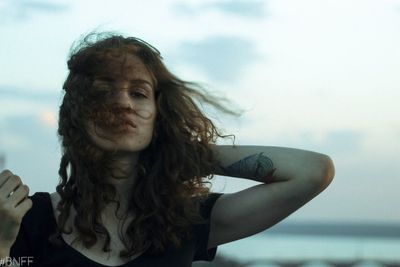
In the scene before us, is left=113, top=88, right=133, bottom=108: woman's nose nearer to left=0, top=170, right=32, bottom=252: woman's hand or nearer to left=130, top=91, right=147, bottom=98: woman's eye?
left=130, top=91, right=147, bottom=98: woman's eye

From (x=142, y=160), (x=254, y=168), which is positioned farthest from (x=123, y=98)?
(x=254, y=168)

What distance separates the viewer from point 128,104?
3518 mm

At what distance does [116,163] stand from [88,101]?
0.82ft

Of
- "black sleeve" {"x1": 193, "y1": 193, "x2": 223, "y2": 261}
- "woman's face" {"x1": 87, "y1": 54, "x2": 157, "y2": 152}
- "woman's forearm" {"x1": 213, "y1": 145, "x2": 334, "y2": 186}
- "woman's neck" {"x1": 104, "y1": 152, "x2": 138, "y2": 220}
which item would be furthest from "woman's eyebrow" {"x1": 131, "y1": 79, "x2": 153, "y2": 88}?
"black sleeve" {"x1": 193, "y1": 193, "x2": 223, "y2": 261}

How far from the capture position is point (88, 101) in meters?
3.57

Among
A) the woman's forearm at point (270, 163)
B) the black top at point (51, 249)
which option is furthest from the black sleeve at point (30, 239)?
the woman's forearm at point (270, 163)

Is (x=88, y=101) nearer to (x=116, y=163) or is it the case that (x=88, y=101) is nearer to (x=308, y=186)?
(x=116, y=163)

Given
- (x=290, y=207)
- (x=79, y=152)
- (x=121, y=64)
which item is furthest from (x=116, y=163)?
(x=290, y=207)

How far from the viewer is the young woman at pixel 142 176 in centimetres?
353

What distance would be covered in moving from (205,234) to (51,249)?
1.90 ft

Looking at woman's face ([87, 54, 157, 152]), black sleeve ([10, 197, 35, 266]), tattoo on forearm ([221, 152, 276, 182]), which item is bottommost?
black sleeve ([10, 197, 35, 266])

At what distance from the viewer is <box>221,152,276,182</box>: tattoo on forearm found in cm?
375

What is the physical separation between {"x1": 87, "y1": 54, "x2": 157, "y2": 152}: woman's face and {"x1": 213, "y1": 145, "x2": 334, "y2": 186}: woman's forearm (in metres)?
0.35

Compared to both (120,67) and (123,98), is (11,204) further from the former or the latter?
(120,67)
